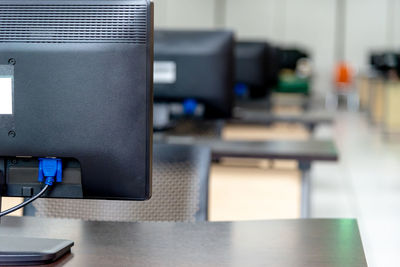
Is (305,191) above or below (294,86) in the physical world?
below

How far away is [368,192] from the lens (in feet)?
19.6

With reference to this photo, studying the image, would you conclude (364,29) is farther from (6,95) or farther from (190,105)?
(6,95)

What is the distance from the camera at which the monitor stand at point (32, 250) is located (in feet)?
4.81

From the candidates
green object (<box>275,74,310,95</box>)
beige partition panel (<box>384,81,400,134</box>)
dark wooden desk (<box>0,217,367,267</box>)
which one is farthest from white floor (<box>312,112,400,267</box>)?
green object (<box>275,74,310,95</box>)

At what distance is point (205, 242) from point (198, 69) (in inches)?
62.3

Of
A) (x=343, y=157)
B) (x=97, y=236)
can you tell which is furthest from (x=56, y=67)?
(x=343, y=157)

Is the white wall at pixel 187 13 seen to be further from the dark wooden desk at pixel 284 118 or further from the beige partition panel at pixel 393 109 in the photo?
the dark wooden desk at pixel 284 118

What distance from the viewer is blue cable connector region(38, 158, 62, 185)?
152 centimetres

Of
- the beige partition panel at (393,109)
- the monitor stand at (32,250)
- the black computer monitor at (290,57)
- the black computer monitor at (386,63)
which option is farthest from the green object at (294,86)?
the monitor stand at (32,250)

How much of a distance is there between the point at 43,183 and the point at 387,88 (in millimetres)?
9410

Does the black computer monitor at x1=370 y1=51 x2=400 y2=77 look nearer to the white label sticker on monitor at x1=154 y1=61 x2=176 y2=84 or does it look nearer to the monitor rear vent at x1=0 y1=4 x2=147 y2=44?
the white label sticker on monitor at x1=154 y1=61 x2=176 y2=84

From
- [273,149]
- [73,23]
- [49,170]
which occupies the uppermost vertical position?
[73,23]

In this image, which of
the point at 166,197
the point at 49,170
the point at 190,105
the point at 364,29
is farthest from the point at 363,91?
the point at 49,170

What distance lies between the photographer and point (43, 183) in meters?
1.55
